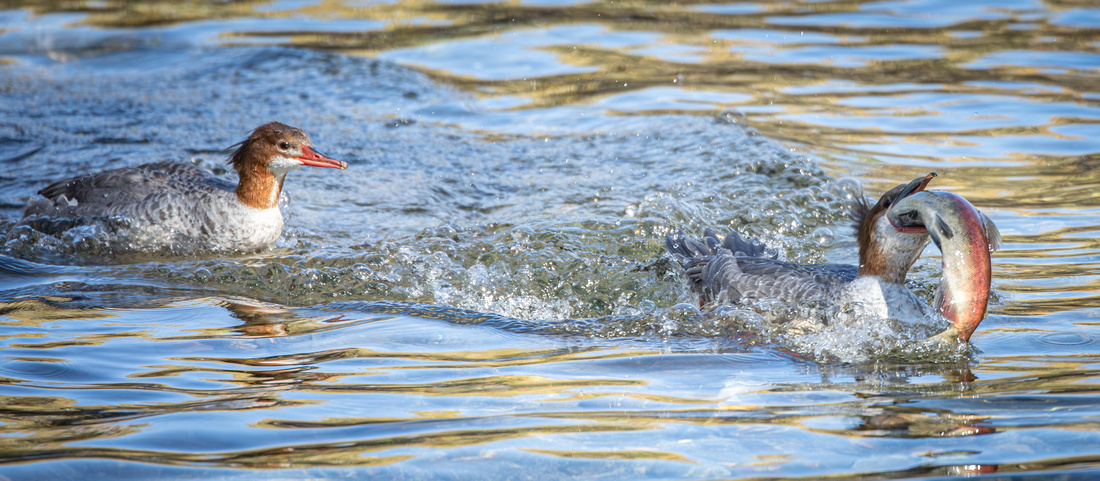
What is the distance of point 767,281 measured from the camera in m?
5.96

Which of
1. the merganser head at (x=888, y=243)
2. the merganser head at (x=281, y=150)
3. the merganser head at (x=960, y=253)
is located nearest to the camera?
the merganser head at (x=960, y=253)

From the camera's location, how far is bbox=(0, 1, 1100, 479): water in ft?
13.2

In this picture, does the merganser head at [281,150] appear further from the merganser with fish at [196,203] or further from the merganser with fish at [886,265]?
the merganser with fish at [886,265]

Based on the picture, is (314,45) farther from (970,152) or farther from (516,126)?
(970,152)

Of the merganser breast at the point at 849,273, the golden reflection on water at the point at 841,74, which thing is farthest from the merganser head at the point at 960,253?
the golden reflection on water at the point at 841,74

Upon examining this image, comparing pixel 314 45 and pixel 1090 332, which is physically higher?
pixel 314 45

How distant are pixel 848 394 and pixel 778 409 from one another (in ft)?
1.40

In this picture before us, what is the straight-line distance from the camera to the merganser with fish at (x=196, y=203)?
25.0 feet

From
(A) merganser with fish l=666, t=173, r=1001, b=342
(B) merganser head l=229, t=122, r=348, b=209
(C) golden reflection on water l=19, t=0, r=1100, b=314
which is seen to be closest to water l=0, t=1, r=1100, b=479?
(C) golden reflection on water l=19, t=0, r=1100, b=314

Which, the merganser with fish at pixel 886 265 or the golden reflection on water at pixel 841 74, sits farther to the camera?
the golden reflection on water at pixel 841 74

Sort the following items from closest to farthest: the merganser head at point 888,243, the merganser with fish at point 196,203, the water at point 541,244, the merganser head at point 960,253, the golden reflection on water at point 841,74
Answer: the water at point 541,244
the merganser head at point 960,253
the merganser head at point 888,243
the merganser with fish at point 196,203
the golden reflection on water at point 841,74

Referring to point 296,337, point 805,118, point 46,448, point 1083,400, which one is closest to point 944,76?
point 805,118

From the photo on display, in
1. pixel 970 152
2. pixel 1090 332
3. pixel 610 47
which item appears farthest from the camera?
pixel 610 47

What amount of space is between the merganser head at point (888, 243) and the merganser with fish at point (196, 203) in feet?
12.9
